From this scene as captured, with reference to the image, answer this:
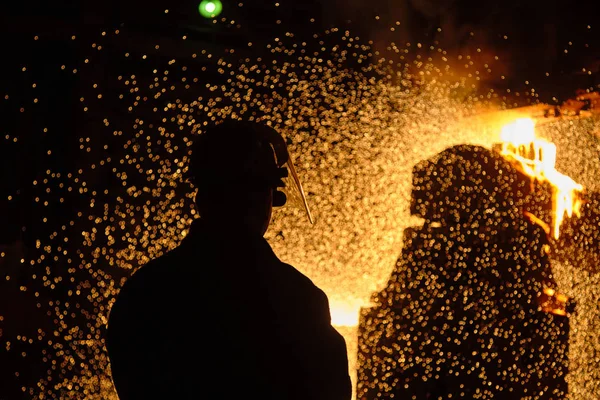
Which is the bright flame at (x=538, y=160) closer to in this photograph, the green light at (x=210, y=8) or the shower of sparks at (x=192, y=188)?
the shower of sparks at (x=192, y=188)

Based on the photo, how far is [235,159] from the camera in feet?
3.13

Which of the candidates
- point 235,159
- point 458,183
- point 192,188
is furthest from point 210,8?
point 235,159

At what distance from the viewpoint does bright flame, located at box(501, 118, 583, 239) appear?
2.44 meters

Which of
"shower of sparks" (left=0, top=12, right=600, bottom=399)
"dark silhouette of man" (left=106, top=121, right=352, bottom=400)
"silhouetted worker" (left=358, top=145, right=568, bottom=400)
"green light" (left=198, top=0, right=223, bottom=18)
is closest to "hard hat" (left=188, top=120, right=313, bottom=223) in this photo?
"dark silhouette of man" (left=106, top=121, right=352, bottom=400)

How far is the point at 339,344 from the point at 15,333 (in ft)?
7.20

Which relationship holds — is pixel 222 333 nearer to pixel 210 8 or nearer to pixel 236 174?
pixel 236 174

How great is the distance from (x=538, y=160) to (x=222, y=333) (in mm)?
1968

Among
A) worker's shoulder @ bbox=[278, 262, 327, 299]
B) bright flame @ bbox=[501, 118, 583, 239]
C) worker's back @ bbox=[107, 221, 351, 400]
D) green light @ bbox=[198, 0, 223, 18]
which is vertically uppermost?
green light @ bbox=[198, 0, 223, 18]

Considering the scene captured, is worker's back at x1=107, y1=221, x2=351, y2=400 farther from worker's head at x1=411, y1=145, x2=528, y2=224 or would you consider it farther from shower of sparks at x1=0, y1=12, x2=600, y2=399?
shower of sparks at x1=0, y1=12, x2=600, y2=399

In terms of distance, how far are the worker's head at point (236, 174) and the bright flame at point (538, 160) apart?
1.71 meters

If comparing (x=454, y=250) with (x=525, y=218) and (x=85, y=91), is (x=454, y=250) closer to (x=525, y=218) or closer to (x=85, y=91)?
(x=525, y=218)

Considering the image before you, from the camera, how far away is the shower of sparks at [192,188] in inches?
103

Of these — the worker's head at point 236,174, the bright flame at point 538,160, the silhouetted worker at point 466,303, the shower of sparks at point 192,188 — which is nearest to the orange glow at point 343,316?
the shower of sparks at point 192,188

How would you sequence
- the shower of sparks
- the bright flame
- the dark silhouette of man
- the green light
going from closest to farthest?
the dark silhouette of man < the bright flame < the shower of sparks < the green light
